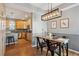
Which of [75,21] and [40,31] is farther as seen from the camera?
[40,31]

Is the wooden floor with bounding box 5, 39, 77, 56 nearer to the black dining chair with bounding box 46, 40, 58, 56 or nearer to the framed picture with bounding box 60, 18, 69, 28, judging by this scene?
the black dining chair with bounding box 46, 40, 58, 56

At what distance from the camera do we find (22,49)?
5.59 feet

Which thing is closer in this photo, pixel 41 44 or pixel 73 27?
pixel 73 27

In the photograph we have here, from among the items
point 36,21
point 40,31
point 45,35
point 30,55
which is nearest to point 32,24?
point 36,21

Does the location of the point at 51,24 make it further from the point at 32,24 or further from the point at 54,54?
the point at 54,54

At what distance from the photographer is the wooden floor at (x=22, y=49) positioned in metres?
1.69

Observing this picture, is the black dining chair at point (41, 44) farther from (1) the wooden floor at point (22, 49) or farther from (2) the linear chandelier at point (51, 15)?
(2) the linear chandelier at point (51, 15)

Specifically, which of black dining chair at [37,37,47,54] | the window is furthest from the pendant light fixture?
the window

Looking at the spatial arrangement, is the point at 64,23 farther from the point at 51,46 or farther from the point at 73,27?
the point at 51,46

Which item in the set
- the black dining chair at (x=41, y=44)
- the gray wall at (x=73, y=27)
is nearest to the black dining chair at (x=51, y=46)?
the black dining chair at (x=41, y=44)

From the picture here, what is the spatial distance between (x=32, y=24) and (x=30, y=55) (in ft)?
1.94

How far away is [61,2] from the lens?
5.57 ft

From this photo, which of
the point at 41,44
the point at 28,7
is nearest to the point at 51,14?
the point at 28,7

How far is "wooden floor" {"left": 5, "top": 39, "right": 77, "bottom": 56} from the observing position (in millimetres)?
1692
